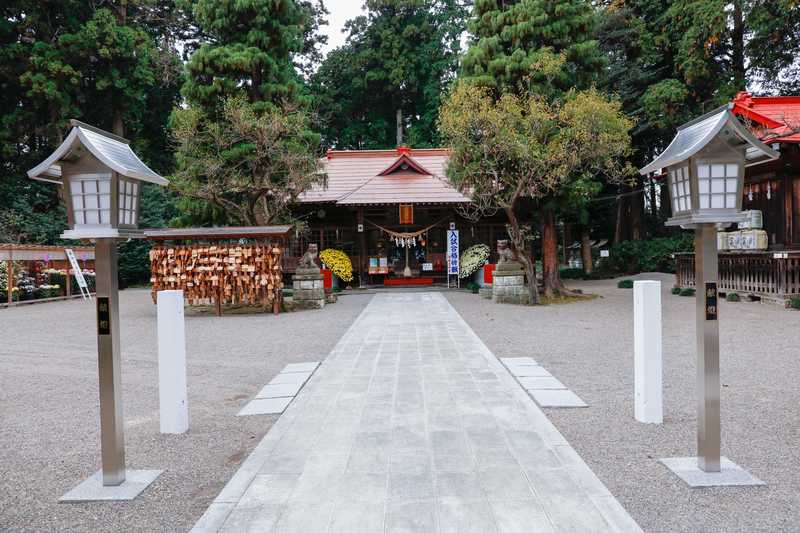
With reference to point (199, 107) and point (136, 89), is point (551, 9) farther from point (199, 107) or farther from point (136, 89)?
point (136, 89)

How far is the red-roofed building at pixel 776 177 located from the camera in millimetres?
12461

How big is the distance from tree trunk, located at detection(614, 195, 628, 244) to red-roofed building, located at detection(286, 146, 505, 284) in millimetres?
7867

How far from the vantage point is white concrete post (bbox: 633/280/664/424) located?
161 inches

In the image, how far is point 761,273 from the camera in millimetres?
12297

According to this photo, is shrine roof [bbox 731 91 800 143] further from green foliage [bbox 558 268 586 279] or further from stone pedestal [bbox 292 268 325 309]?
stone pedestal [bbox 292 268 325 309]

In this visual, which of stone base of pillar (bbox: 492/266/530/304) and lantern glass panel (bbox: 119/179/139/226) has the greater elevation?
lantern glass panel (bbox: 119/179/139/226)

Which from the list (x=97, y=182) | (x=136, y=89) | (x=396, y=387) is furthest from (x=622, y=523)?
(x=136, y=89)

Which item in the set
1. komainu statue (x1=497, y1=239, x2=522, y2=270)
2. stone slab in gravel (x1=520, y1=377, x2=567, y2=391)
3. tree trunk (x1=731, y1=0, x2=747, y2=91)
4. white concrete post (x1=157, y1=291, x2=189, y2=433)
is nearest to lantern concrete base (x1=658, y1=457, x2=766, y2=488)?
stone slab in gravel (x1=520, y1=377, x2=567, y2=391)

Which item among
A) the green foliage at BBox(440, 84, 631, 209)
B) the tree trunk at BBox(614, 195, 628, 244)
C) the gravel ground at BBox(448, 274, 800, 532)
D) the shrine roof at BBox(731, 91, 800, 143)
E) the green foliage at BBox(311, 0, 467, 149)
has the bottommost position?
the gravel ground at BBox(448, 274, 800, 532)

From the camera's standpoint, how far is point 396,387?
5.25 m

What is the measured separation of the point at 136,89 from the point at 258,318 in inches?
626

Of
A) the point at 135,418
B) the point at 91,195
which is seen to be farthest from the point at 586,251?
the point at 91,195

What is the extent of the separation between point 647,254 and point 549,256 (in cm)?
956

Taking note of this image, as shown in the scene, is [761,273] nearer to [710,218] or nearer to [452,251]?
[452,251]
